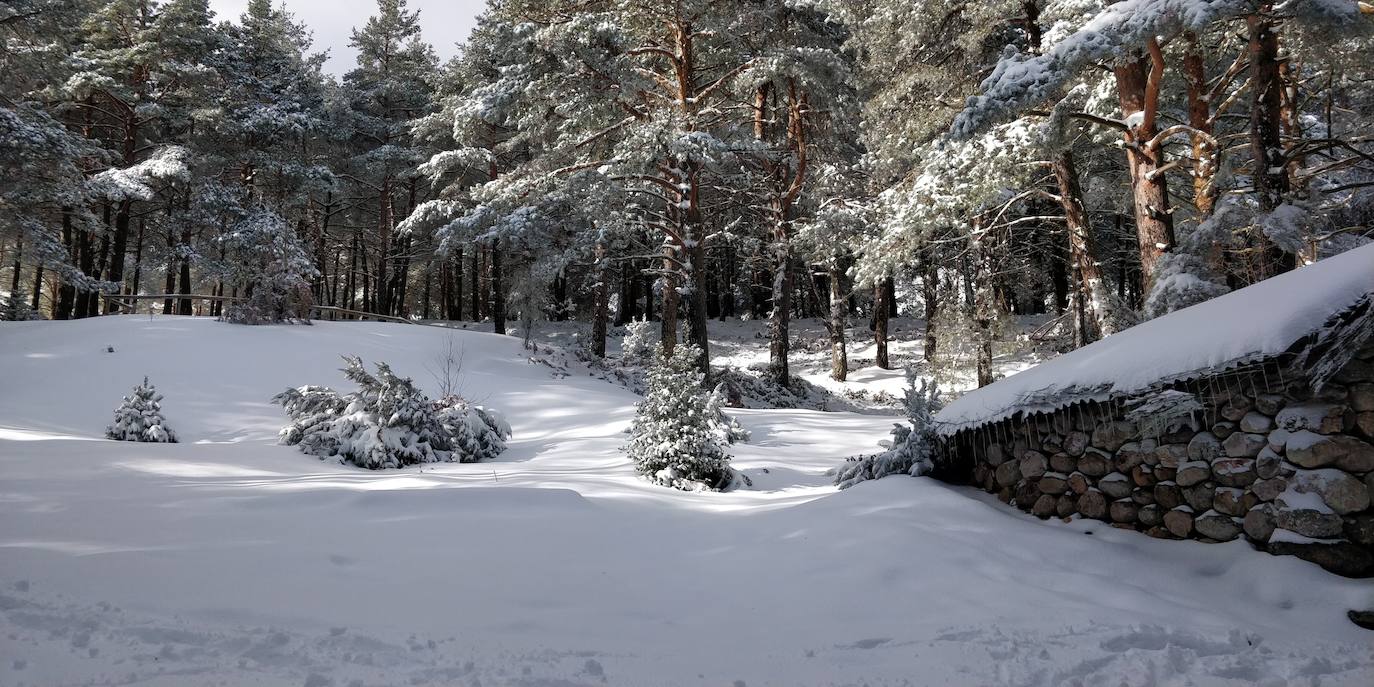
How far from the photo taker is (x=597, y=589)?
11.5ft

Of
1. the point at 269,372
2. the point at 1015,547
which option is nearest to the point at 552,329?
the point at 269,372

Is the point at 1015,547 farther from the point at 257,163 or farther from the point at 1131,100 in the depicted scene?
the point at 257,163

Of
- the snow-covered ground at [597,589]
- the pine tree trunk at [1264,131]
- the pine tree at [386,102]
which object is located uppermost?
the pine tree at [386,102]

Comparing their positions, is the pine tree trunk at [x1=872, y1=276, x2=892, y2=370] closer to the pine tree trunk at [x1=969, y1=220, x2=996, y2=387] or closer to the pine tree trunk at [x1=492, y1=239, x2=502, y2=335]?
the pine tree trunk at [x1=969, y1=220, x2=996, y2=387]

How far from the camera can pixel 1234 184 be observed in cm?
809

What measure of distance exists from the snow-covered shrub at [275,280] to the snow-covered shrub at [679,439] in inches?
477

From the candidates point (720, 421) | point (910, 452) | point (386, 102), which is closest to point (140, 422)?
point (720, 421)

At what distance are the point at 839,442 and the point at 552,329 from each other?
1839 centimetres

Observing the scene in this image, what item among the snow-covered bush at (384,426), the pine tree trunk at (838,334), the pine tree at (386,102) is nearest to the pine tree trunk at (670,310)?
the snow-covered bush at (384,426)

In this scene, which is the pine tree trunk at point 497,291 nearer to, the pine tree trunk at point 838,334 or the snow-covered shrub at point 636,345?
the snow-covered shrub at point 636,345

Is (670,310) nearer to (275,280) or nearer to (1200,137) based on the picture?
(1200,137)

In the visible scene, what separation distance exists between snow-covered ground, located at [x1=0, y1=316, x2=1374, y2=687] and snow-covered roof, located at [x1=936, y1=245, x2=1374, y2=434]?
35.8 inches

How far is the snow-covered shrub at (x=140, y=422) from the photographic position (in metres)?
8.15

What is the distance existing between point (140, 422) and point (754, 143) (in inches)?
407
